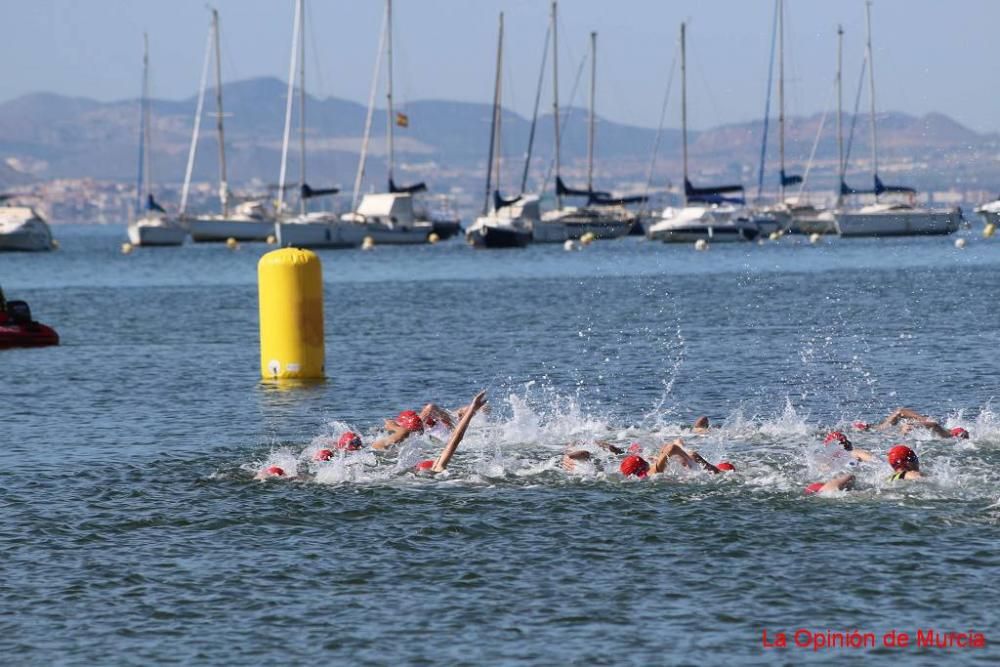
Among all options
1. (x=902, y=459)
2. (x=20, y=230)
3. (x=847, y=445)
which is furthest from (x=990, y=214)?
(x=902, y=459)

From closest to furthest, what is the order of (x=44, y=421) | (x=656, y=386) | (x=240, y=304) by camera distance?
(x=44, y=421) < (x=656, y=386) < (x=240, y=304)

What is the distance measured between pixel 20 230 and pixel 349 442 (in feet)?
431

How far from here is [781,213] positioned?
14912 centimetres

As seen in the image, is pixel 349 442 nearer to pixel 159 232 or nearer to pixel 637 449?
pixel 637 449

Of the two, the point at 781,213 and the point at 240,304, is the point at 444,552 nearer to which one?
the point at 240,304

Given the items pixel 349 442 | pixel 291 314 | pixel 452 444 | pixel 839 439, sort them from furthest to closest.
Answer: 1. pixel 291 314
2. pixel 349 442
3. pixel 839 439
4. pixel 452 444

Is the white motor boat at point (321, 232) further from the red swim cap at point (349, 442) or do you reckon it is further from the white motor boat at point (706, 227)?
the red swim cap at point (349, 442)

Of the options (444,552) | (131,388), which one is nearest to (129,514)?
(444,552)

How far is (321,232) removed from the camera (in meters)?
134

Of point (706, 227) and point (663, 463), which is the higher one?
point (706, 227)

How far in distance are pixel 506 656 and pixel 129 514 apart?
7.35 metres

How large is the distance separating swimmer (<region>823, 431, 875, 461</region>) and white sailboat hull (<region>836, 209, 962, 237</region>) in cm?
11937

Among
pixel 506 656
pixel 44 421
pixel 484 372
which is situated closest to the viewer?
pixel 506 656

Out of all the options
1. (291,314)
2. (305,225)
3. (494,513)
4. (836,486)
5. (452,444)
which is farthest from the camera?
(305,225)
